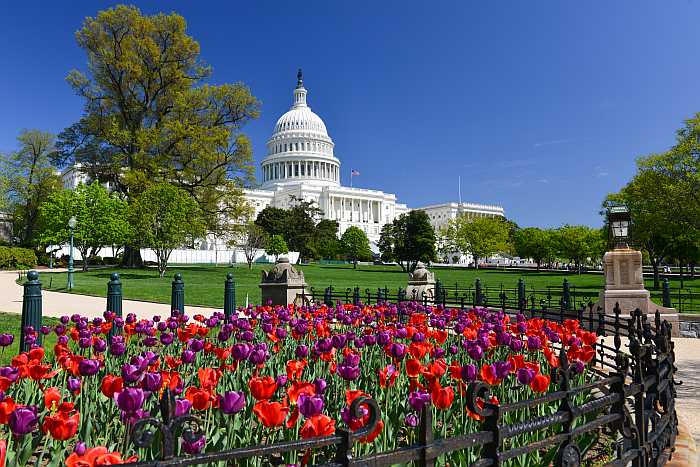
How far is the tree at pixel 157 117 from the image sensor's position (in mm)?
41812

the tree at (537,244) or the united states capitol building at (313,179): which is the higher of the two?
the united states capitol building at (313,179)

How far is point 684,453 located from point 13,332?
482 inches

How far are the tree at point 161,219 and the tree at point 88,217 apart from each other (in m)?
4.01

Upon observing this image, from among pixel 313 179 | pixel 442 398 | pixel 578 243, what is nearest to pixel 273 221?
pixel 578 243

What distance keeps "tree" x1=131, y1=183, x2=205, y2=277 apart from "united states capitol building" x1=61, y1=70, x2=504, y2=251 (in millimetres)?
88286

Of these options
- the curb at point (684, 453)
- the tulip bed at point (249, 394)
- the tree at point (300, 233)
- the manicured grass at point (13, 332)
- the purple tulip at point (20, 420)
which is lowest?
the curb at point (684, 453)

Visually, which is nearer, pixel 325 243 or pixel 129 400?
pixel 129 400

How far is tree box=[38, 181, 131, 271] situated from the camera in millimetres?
42562

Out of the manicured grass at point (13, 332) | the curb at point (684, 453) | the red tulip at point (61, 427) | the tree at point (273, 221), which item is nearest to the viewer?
the red tulip at point (61, 427)

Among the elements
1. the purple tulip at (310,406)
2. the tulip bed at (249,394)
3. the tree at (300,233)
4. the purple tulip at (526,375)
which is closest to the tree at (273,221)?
the tree at (300,233)

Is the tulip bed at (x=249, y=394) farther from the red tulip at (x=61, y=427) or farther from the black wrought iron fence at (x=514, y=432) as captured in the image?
the black wrought iron fence at (x=514, y=432)

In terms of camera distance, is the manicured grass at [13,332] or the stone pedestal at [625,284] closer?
the manicured grass at [13,332]

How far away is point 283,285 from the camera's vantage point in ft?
44.7

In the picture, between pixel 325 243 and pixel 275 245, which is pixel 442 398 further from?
pixel 325 243
